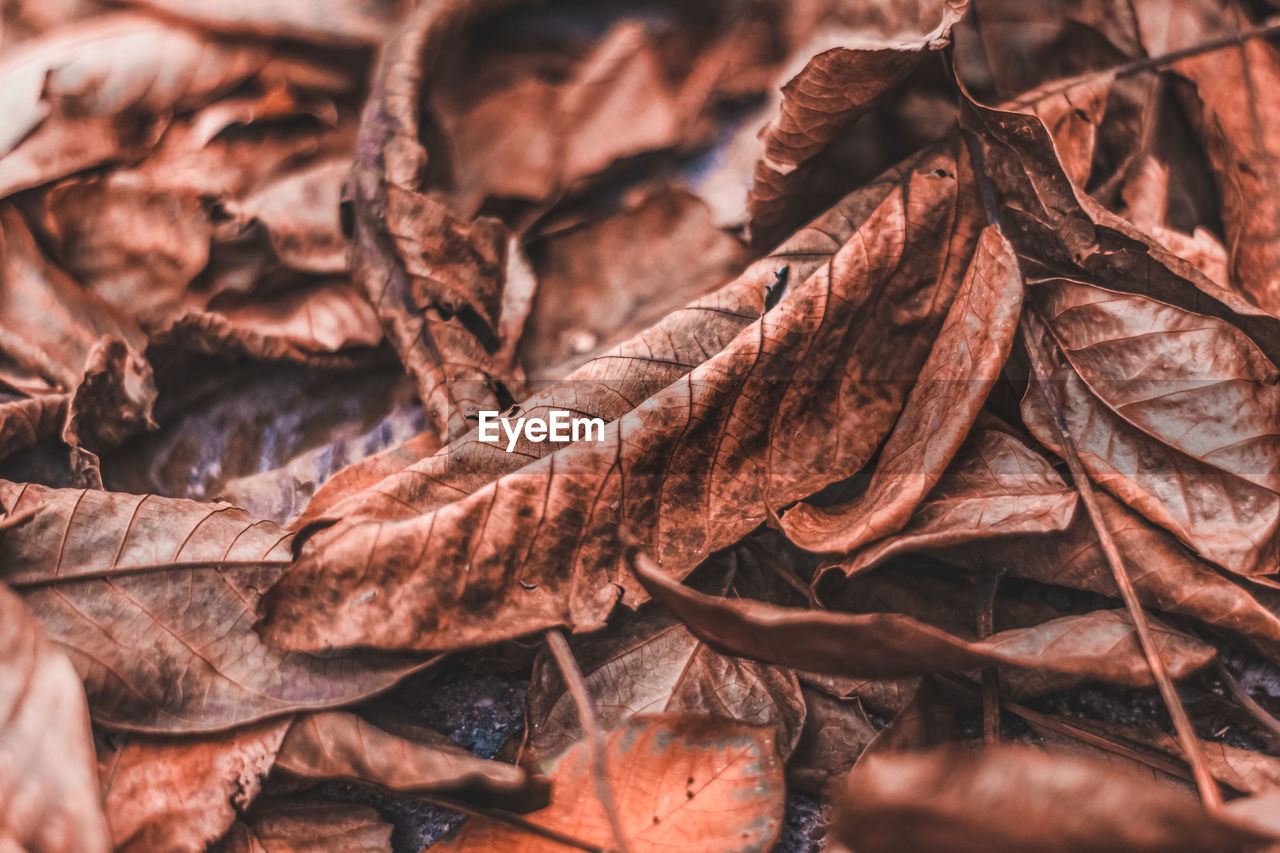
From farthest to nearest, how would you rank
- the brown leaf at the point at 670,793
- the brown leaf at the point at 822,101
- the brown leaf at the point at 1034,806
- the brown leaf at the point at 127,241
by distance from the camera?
the brown leaf at the point at 127,241
the brown leaf at the point at 822,101
the brown leaf at the point at 670,793
the brown leaf at the point at 1034,806

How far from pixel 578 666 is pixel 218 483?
0.81m

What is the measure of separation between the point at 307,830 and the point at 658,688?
0.50 meters

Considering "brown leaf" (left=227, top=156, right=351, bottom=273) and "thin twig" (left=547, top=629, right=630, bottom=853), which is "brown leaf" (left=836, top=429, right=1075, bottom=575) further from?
"brown leaf" (left=227, top=156, right=351, bottom=273)

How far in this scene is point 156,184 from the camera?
5.29 feet

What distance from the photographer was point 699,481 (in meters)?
1.16

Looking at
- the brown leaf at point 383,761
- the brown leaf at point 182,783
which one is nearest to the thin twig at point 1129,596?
the brown leaf at point 383,761

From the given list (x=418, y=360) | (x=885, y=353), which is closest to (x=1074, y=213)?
(x=885, y=353)

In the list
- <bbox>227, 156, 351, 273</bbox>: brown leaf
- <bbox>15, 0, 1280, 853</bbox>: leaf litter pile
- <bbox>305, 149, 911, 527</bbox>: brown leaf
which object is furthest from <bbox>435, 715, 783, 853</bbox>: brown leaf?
<bbox>227, 156, 351, 273</bbox>: brown leaf

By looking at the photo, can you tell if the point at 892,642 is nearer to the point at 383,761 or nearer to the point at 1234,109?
the point at 383,761

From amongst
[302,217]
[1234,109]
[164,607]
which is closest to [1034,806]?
[164,607]

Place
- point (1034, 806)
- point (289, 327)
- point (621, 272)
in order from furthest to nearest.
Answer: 1. point (621, 272)
2. point (289, 327)
3. point (1034, 806)

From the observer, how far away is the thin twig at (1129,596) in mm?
936

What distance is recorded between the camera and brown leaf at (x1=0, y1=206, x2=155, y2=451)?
1404 millimetres

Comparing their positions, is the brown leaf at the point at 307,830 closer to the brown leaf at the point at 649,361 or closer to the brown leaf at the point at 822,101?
the brown leaf at the point at 649,361
